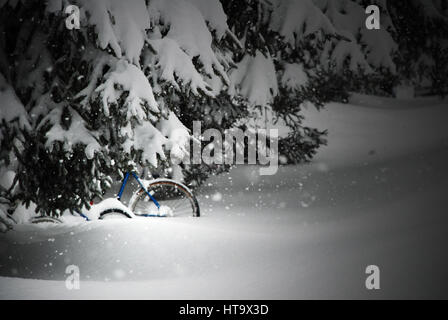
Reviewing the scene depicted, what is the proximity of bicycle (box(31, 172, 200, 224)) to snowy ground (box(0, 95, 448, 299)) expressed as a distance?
411 mm

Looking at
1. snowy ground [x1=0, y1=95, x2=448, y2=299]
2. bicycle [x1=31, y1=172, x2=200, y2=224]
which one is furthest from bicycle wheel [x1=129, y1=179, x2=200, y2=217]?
Result: snowy ground [x1=0, y1=95, x2=448, y2=299]

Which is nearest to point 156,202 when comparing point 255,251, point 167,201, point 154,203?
point 154,203

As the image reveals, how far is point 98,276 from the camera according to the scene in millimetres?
4246

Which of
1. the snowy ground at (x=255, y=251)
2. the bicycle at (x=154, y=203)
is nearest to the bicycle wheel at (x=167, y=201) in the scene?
the bicycle at (x=154, y=203)

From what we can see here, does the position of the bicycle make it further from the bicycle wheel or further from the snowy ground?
the snowy ground

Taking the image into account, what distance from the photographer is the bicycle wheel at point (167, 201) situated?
5.89 m

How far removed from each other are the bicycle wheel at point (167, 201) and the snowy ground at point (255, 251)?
42 centimetres

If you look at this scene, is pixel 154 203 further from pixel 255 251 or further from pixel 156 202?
pixel 255 251

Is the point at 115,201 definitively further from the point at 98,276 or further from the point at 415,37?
the point at 415,37

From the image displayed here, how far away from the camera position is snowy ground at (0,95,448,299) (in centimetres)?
388

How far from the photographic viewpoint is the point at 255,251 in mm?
4609

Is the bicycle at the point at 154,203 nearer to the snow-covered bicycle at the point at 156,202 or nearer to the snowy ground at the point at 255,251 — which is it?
the snow-covered bicycle at the point at 156,202

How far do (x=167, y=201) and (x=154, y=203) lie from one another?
3.56 ft

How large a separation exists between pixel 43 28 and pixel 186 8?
4.71ft
